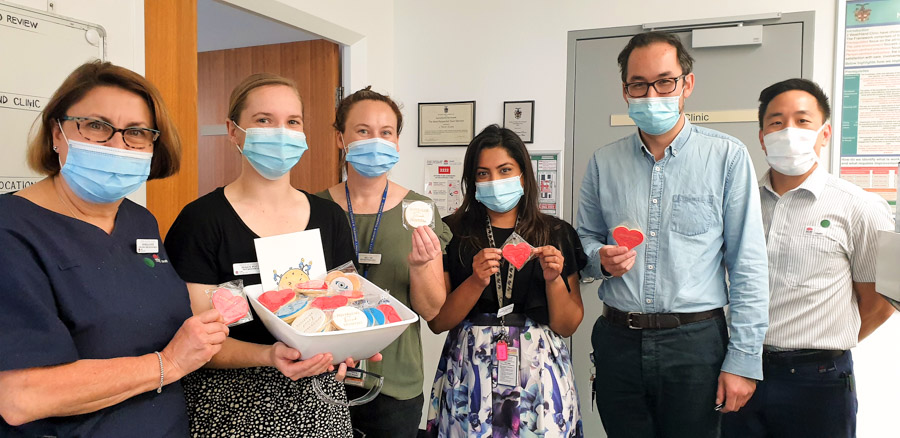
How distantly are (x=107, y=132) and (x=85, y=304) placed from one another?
0.40 m

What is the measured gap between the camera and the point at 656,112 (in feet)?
6.09

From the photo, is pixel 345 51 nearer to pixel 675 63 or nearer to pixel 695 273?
pixel 675 63

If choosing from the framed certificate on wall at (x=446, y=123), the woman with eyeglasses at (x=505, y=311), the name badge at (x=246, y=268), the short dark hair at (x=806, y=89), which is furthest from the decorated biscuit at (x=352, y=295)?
the framed certificate on wall at (x=446, y=123)

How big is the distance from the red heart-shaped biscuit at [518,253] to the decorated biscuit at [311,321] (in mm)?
751

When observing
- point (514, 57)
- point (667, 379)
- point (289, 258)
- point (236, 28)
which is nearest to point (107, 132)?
point (289, 258)

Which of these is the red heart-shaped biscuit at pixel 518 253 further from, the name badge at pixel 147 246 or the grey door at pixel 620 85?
the grey door at pixel 620 85

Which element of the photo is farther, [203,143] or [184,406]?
[203,143]

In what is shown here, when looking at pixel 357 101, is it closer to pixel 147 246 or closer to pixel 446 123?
pixel 147 246

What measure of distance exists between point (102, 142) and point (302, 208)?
0.52m

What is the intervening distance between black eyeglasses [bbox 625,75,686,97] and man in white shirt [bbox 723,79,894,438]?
1.77 ft

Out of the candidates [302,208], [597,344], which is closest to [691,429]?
[597,344]

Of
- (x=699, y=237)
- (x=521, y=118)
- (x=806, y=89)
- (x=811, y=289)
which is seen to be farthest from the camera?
(x=521, y=118)

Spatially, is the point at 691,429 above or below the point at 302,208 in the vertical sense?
below

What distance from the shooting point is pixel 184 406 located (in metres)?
1.34
